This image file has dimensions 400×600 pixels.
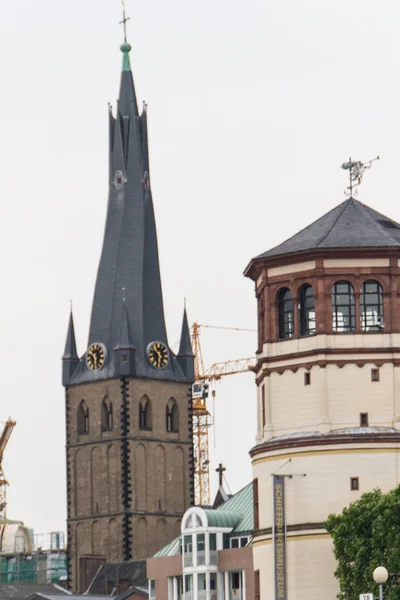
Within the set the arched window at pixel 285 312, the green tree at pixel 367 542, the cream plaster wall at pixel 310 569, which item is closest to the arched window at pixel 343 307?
the arched window at pixel 285 312

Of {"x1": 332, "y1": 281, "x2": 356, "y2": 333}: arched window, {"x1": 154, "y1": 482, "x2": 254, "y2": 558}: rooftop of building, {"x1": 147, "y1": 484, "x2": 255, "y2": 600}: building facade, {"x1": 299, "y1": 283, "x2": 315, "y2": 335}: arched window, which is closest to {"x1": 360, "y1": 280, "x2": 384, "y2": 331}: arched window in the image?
{"x1": 332, "y1": 281, "x2": 356, "y2": 333}: arched window

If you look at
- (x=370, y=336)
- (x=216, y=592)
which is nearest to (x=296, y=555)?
(x=370, y=336)

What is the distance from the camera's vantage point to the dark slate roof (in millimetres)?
151250

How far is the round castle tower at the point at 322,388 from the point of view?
148 m

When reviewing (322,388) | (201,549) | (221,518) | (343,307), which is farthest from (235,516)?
(343,307)

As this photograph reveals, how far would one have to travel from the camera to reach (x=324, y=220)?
155875mm

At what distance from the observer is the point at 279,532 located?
150 m

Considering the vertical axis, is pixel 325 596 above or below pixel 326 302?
below

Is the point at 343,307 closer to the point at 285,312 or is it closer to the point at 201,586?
the point at 285,312

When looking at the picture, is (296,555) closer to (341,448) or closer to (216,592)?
(341,448)

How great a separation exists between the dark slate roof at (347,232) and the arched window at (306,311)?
7.79 feet

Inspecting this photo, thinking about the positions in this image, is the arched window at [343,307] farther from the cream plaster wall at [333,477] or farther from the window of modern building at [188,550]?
the window of modern building at [188,550]

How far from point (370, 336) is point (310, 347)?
3.40 meters

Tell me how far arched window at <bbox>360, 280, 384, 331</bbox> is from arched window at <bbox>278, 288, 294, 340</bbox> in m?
4.25
